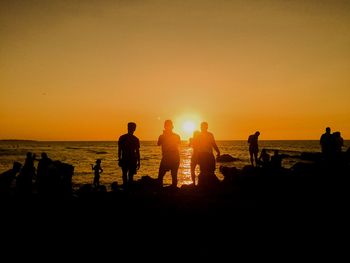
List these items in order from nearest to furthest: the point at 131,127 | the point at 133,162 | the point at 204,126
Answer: the point at 131,127, the point at 133,162, the point at 204,126

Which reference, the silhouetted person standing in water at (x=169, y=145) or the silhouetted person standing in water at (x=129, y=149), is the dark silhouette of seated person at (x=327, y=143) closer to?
the silhouetted person standing in water at (x=169, y=145)

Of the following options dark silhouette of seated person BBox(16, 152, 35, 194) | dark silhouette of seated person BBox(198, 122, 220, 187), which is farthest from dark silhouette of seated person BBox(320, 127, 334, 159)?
dark silhouette of seated person BBox(16, 152, 35, 194)

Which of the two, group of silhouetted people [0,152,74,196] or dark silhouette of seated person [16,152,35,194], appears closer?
group of silhouetted people [0,152,74,196]

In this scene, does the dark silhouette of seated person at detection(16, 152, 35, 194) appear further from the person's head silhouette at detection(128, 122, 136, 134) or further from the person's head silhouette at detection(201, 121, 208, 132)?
the person's head silhouette at detection(201, 121, 208, 132)

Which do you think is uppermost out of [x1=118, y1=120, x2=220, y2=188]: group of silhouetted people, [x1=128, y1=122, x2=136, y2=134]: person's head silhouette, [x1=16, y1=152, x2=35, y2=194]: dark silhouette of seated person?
[x1=128, y1=122, x2=136, y2=134]: person's head silhouette

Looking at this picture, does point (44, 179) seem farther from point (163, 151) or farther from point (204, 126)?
point (204, 126)

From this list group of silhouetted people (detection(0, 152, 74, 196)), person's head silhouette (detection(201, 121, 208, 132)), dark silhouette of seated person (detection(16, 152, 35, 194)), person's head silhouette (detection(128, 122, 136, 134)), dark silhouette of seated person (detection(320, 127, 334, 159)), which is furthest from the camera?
dark silhouette of seated person (detection(320, 127, 334, 159))

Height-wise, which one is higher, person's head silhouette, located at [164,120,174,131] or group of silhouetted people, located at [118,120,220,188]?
person's head silhouette, located at [164,120,174,131]

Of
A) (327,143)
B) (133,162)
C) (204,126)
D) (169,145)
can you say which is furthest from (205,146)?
(327,143)

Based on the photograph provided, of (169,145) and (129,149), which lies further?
(129,149)

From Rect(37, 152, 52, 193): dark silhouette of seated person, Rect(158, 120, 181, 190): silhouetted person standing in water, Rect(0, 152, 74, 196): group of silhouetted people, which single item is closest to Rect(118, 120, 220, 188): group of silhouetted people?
Rect(158, 120, 181, 190): silhouetted person standing in water

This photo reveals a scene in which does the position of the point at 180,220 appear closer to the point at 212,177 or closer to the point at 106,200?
the point at 106,200

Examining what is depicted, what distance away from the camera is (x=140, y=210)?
876 cm

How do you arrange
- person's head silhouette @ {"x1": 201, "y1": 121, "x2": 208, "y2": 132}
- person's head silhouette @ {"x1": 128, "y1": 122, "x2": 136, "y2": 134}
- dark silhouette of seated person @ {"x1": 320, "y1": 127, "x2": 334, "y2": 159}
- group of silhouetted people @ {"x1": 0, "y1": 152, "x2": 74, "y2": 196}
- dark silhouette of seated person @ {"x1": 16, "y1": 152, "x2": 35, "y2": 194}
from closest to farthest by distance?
person's head silhouette @ {"x1": 128, "y1": 122, "x2": 136, "y2": 134} < group of silhouetted people @ {"x1": 0, "y1": 152, "x2": 74, "y2": 196} < dark silhouette of seated person @ {"x1": 16, "y1": 152, "x2": 35, "y2": 194} < person's head silhouette @ {"x1": 201, "y1": 121, "x2": 208, "y2": 132} < dark silhouette of seated person @ {"x1": 320, "y1": 127, "x2": 334, "y2": 159}
